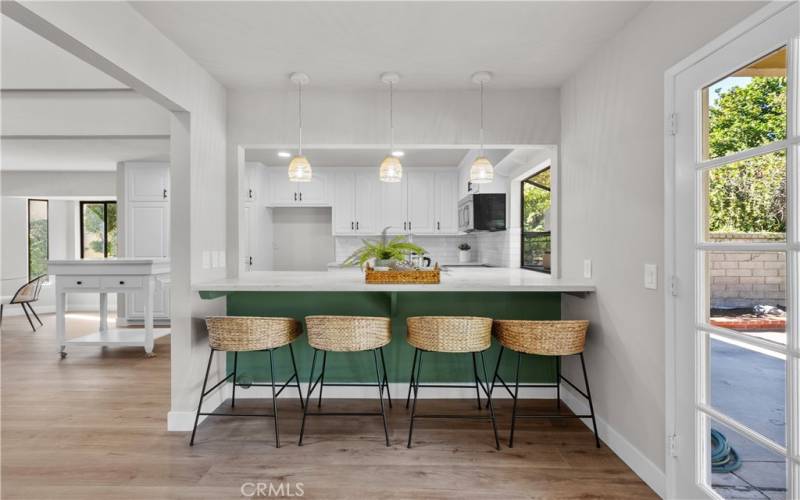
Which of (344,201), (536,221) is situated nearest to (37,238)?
(344,201)

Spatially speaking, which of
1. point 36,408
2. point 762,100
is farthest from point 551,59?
point 36,408

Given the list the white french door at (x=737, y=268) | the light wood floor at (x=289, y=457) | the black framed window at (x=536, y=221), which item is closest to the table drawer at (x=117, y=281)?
the light wood floor at (x=289, y=457)

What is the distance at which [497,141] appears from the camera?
9.65 ft

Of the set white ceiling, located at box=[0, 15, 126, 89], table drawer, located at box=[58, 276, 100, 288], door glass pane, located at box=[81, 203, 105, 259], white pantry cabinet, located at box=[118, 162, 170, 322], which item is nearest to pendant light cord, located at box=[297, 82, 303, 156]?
white ceiling, located at box=[0, 15, 126, 89]

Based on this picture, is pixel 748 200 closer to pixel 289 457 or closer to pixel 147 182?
pixel 289 457

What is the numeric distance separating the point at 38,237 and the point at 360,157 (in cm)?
652

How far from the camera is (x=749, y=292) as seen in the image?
4.52 feet

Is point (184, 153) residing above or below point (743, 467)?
above

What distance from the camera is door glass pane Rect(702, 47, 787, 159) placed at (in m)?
1.26

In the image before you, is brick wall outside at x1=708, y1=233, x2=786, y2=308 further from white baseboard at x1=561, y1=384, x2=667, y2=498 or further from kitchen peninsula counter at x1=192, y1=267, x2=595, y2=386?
kitchen peninsula counter at x1=192, y1=267, x2=595, y2=386

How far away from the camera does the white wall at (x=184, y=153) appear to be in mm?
1879

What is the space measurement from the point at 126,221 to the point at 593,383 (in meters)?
6.26

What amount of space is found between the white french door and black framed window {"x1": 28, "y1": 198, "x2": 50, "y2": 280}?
939cm

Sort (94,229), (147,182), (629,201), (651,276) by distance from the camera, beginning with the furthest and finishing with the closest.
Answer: (94,229)
(147,182)
(629,201)
(651,276)
